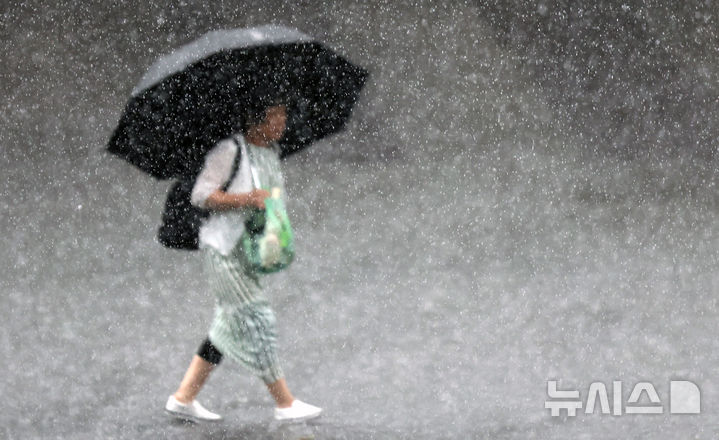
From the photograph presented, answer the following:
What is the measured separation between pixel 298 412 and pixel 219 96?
46 centimetres

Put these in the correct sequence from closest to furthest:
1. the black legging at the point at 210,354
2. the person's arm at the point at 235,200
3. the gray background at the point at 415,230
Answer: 1. the person's arm at the point at 235,200
2. the black legging at the point at 210,354
3. the gray background at the point at 415,230

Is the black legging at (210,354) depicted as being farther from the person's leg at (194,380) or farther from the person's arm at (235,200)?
the person's arm at (235,200)

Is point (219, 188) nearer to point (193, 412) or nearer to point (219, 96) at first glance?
point (219, 96)

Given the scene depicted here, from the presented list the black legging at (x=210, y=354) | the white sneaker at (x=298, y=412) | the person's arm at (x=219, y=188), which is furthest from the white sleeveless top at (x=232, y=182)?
the white sneaker at (x=298, y=412)

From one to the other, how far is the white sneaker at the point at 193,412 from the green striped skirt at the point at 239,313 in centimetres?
9

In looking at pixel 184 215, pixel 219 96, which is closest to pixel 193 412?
pixel 184 215

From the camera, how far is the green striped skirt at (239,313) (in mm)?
1598

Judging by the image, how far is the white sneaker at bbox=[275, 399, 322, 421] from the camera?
5.56ft

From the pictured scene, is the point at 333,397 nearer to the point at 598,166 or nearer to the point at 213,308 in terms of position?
the point at 213,308

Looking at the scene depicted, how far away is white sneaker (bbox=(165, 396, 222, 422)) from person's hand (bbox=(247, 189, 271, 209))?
12.6 inches

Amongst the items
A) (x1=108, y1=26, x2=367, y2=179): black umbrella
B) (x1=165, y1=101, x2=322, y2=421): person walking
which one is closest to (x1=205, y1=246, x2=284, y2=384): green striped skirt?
(x1=165, y1=101, x2=322, y2=421): person walking

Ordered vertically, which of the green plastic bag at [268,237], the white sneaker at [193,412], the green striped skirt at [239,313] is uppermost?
the green plastic bag at [268,237]

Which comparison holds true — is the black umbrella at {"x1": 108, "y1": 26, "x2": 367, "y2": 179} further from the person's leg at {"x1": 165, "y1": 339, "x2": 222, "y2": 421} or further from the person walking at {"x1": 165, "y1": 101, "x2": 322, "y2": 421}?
the person's leg at {"x1": 165, "y1": 339, "x2": 222, "y2": 421}

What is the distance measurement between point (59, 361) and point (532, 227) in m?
0.87
